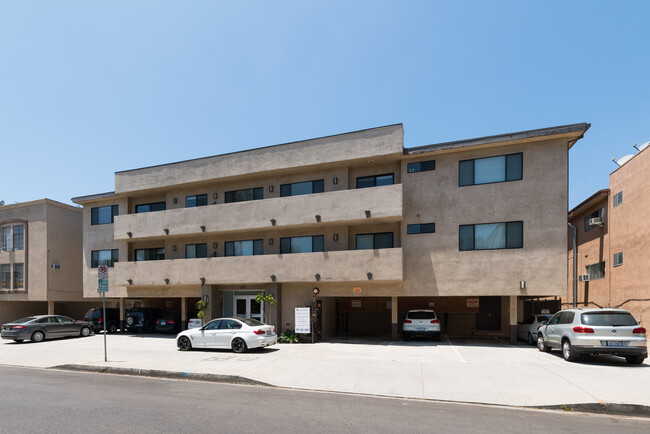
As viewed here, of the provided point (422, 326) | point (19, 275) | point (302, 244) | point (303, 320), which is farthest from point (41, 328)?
point (422, 326)

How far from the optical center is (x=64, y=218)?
94.7ft

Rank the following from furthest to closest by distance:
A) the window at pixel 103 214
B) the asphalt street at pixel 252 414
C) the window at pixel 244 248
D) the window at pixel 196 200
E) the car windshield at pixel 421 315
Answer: the window at pixel 103 214, the window at pixel 196 200, the window at pixel 244 248, the car windshield at pixel 421 315, the asphalt street at pixel 252 414

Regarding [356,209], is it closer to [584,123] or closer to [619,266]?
[584,123]

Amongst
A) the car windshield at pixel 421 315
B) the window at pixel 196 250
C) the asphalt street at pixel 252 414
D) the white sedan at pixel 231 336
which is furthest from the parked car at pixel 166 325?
the asphalt street at pixel 252 414

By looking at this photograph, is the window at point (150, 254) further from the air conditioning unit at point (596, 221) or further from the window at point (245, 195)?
the air conditioning unit at point (596, 221)

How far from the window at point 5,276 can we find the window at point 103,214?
332 inches

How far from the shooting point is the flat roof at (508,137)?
16234 mm

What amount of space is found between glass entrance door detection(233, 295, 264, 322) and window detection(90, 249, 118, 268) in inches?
351

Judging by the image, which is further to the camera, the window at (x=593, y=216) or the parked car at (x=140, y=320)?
the parked car at (x=140, y=320)

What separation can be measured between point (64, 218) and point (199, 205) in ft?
43.0

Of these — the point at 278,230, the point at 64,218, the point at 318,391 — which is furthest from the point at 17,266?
the point at 318,391

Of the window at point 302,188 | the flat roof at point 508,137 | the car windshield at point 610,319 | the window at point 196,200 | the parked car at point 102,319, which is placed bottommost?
the parked car at point 102,319

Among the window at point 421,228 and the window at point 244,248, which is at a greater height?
the window at point 421,228

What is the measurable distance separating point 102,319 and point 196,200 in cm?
1079
